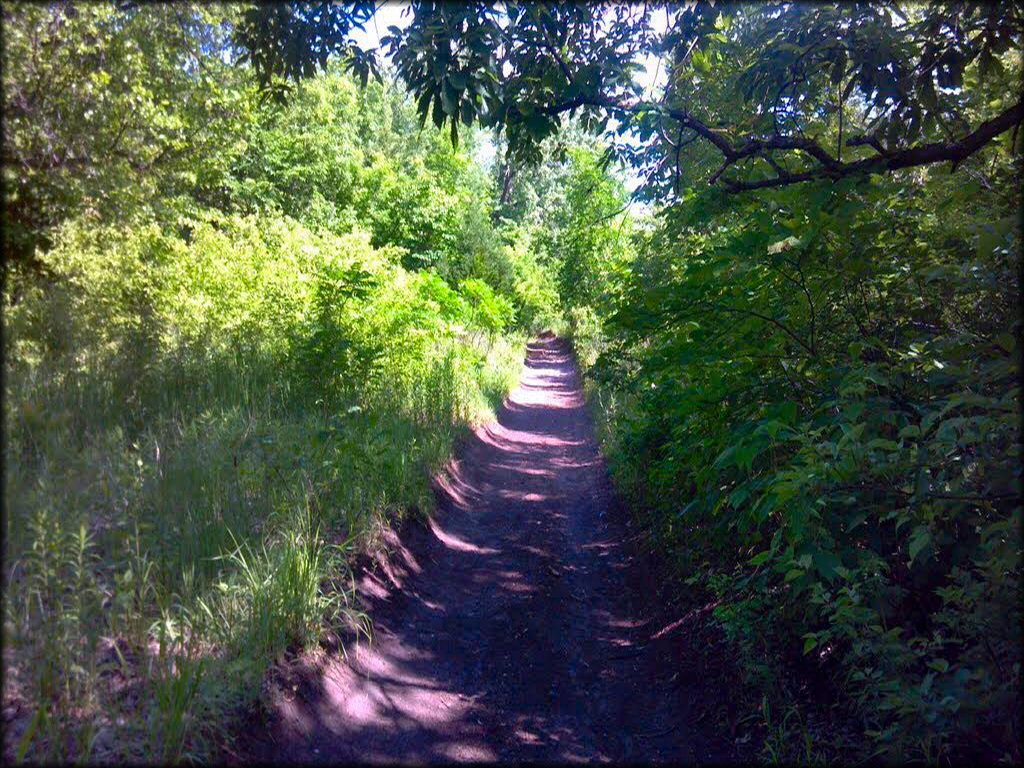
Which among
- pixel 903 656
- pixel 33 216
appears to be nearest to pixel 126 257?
pixel 33 216

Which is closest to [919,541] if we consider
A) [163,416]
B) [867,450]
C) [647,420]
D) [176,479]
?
[867,450]

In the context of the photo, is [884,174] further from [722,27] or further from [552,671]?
[552,671]

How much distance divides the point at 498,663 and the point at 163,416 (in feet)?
10.7

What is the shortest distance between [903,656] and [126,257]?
6.72 meters

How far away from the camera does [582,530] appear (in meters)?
8.32

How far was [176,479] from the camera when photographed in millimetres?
4453

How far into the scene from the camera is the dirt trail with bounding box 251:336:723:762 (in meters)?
3.80

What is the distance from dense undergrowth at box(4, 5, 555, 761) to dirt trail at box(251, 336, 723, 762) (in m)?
0.35

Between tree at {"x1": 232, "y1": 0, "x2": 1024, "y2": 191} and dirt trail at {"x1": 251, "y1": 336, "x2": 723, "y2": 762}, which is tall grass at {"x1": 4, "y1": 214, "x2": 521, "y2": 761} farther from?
tree at {"x1": 232, "y1": 0, "x2": 1024, "y2": 191}

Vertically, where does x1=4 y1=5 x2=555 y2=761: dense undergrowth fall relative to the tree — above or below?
below

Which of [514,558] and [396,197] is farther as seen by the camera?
[396,197]

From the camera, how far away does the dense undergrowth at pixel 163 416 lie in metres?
3.00

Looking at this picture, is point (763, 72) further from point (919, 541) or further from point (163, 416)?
point (163, 416)

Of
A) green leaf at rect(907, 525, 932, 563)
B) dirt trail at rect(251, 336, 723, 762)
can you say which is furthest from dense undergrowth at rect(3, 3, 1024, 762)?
dirt trail at rect(251, 336, 723, 762)
